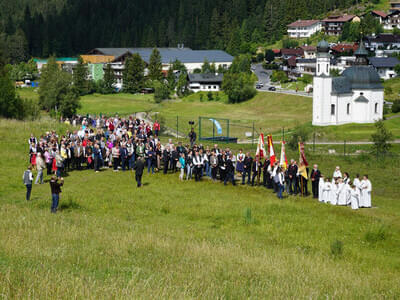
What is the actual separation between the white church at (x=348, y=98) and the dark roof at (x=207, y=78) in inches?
1869

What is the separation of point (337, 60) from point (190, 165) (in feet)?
341

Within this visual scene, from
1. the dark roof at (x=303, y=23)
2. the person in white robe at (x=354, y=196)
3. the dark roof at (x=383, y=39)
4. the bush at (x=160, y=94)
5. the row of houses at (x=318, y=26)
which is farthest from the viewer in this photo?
the dark roof at (x=303, y=23)

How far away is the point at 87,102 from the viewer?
4277 inches

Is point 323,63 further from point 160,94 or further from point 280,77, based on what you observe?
point 280,77

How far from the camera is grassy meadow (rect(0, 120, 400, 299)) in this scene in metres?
9.91

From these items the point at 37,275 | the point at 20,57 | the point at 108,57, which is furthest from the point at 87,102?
the point at 37,275

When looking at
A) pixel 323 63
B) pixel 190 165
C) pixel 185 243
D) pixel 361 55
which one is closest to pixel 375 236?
pixel 185 243

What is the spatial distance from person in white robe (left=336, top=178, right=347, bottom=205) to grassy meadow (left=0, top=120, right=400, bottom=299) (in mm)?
961

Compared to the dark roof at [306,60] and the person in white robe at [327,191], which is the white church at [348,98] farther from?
the dark roof at [306,60]

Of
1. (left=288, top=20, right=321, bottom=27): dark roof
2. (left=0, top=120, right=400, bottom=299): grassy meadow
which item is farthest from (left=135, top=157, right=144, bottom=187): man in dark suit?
(left=288, top=20, right=321, bottom=27): dark roof

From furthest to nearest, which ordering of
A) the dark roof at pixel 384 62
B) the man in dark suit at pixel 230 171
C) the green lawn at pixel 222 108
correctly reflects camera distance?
1. the dark roof at pixel 384 62
2. the green lawn at pixel 222 108
3. the man in dark suit at pixel 230 171

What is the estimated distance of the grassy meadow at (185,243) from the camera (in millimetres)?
9906

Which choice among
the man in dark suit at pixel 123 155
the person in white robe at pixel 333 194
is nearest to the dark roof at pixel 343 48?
the man in dark suit at pixel 123 155

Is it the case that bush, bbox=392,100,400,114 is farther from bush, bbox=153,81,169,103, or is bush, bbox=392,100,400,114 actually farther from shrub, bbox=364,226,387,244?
shrub, bbox=364,226,387,244
